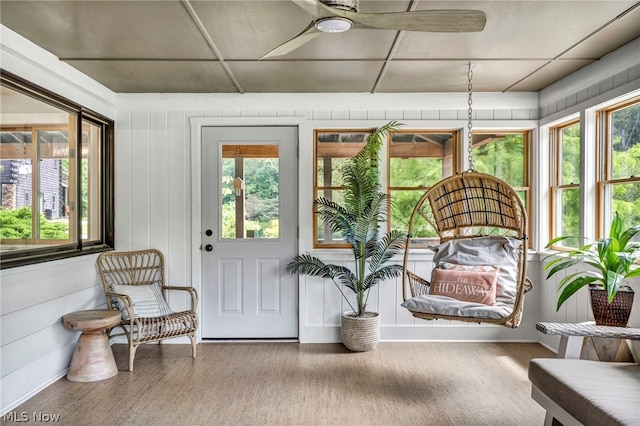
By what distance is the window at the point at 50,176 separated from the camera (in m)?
3.07

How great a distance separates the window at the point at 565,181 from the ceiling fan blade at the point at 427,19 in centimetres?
242

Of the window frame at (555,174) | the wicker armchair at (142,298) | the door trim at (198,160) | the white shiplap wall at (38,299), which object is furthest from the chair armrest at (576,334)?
the white shiplap wall at (38,299)

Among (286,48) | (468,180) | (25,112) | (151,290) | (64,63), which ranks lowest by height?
(151,290)

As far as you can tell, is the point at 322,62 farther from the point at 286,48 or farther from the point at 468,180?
the point at 468,180

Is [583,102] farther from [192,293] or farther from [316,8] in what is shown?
[192,293]

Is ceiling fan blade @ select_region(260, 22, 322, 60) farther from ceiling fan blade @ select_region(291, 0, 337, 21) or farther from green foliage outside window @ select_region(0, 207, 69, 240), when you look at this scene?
green foliage outside window @ select_region(0, 207, 69, 240)

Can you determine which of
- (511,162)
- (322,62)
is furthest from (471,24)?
(511,162)

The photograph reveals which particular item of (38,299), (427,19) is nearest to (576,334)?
(427,19)

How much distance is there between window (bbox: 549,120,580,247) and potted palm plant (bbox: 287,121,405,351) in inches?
58.5

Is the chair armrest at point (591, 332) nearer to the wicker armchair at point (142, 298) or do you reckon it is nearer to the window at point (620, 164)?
the window at point (620, 164)

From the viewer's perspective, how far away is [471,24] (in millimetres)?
2211

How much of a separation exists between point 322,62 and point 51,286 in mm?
2598

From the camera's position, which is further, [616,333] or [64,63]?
[64,63]

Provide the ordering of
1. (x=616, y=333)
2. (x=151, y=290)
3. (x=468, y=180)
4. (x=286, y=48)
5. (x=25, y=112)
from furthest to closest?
(x=151, y=290) < (x=468, y=180) < (x=25, y=112) < (x=286, y=48) < (x=616, y=333)
